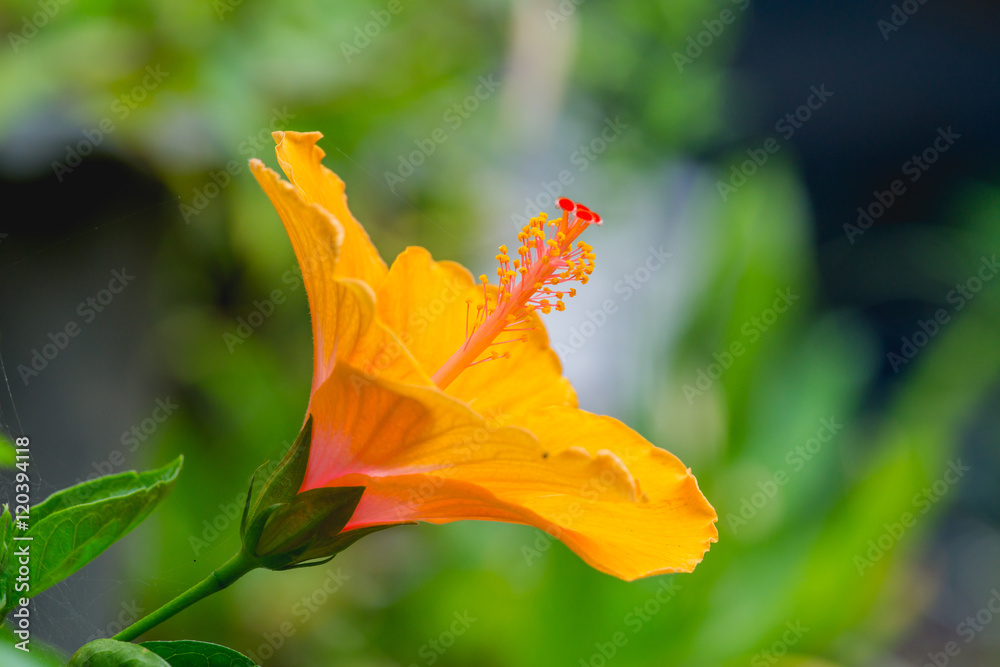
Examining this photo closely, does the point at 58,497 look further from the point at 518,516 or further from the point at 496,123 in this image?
the point at 496,123

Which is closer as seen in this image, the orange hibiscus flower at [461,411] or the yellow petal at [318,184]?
the orange hibiscus flower at [461,411]

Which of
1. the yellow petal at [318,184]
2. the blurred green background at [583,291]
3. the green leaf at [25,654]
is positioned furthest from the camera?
the blurred green background at [583,291]

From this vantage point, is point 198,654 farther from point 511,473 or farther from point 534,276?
point 534,276

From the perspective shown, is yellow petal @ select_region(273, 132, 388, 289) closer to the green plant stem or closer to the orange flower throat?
the orange flower throat

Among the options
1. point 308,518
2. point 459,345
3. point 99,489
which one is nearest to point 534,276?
point 459,345

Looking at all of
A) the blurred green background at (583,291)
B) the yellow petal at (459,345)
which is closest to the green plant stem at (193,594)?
the yellow petal at (459,345)

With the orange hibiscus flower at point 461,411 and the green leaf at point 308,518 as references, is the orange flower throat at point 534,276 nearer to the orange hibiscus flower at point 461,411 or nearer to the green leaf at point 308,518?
the orange hibiscus flower at point 461,411

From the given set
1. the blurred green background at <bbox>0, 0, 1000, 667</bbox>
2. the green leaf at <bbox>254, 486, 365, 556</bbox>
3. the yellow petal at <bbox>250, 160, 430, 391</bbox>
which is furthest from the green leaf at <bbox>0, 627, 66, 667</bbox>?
the blurred green background at <bbox>0, 0, 1000, 667</bbox>
